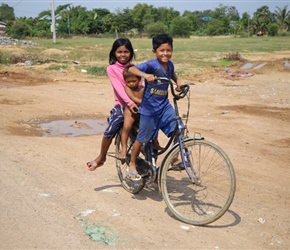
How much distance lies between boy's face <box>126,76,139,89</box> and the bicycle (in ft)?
1.25

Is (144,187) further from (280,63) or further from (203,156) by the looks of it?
(280,63)

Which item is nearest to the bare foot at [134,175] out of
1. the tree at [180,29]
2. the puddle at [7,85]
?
the puddle at [7,85]

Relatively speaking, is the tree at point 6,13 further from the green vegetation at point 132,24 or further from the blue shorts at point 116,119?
the blue shorts at point 116,119

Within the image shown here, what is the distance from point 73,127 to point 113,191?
12.6ft

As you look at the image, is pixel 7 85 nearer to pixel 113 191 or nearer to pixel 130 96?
pixel 113 191

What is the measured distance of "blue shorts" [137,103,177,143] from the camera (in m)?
4.20

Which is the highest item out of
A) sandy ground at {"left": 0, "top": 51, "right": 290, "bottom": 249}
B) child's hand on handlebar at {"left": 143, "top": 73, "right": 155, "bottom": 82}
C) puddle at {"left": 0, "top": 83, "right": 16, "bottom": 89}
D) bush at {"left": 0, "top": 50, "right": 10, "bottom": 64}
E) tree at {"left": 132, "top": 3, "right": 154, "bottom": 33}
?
tree at {"left": 132, "top": 3, "right": 154, "bottom": 33}

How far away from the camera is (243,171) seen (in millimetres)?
5508

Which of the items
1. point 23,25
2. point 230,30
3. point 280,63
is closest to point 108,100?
point 280,63

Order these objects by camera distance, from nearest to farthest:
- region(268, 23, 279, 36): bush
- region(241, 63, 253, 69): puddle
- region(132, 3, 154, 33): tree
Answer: region(241, 63, 253, 69): puddle, region(268, 23, 279, 36): bush, region(132, 3, 154, 33): tree

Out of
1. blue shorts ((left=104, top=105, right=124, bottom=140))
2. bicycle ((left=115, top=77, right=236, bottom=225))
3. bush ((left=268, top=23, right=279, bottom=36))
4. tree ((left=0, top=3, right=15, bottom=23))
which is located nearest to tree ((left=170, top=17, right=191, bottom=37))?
bush ((left=268, top=23, right=279, bottom=36))

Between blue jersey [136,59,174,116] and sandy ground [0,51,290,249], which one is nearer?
sandy ground [0,51,290,249]

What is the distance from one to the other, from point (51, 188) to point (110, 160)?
1352 millimetres

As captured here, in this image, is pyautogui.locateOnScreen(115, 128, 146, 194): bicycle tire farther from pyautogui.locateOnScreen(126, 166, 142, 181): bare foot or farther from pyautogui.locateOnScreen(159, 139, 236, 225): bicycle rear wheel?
pyautogui.locateOnScreen(159, 139, 236, 225): bicycle rear wheel
